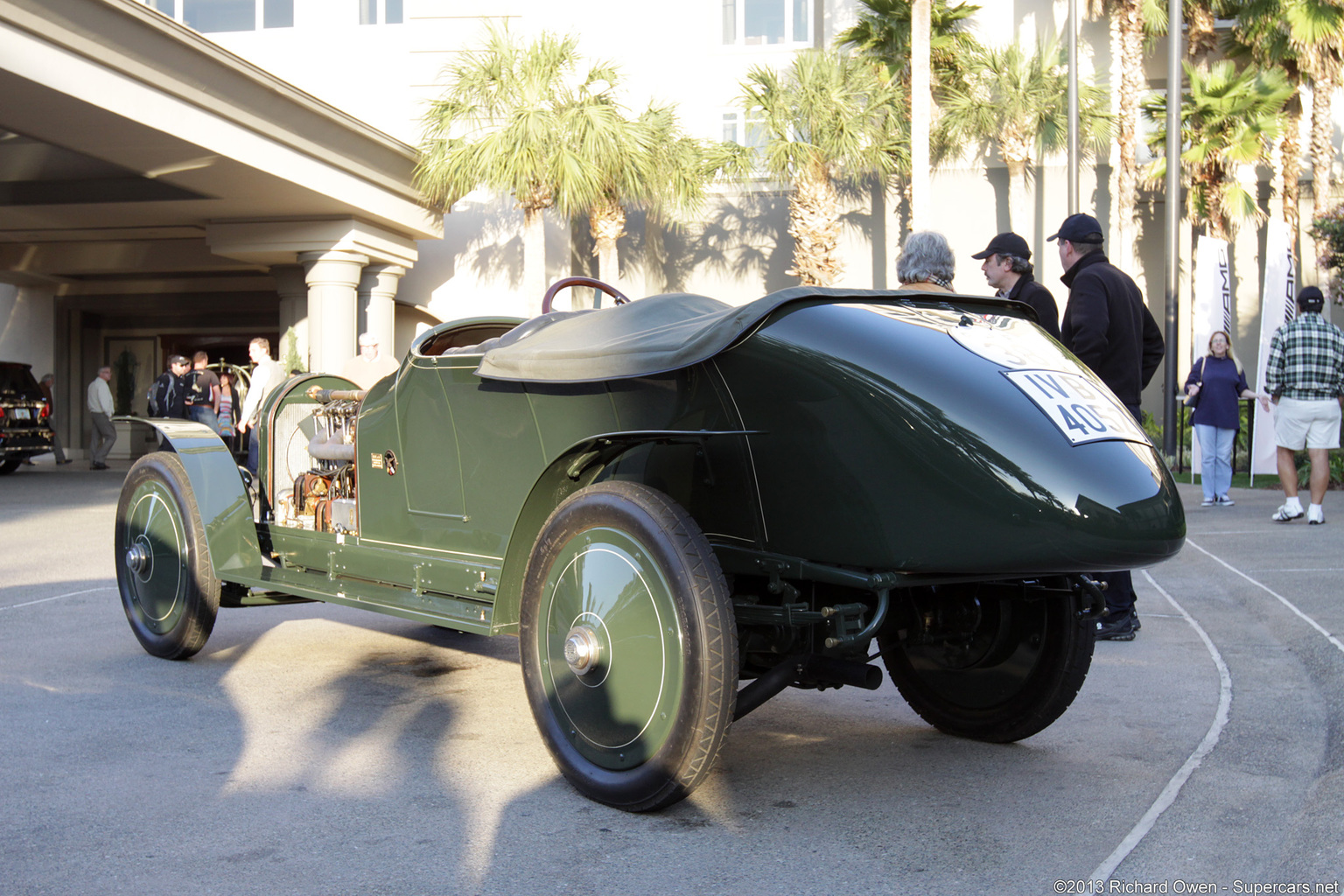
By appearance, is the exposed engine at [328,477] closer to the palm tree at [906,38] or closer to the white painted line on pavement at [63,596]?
the white painted line on pavement at [63,596]

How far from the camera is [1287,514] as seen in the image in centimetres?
943

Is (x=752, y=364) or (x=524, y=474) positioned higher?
(x=752, y=364)

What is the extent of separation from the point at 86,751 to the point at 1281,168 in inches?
852

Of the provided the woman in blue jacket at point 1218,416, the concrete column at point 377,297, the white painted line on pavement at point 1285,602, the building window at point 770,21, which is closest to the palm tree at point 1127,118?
the building window at point 770,21

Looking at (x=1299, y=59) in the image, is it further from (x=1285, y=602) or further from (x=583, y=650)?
(x=583, y=650)

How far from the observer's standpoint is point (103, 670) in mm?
4988

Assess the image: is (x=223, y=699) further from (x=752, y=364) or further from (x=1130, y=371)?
(x=1130, y=371)

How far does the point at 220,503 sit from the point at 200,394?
9.97 metres

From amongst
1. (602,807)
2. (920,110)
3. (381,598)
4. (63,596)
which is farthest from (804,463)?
(920,110)

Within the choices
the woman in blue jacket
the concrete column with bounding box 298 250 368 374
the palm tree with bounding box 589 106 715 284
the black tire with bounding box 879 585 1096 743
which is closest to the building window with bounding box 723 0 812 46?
the palm tree with bounding box 589 106 715 284

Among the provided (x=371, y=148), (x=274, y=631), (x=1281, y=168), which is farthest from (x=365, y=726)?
(x=1281, y=168)

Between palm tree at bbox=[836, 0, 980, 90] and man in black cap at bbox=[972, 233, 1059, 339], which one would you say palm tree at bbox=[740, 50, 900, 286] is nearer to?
palm tree at bbox=[836, 0, 980, 90]

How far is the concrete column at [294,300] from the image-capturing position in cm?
1975

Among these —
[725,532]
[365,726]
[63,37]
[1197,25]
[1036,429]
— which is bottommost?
[365,726]
